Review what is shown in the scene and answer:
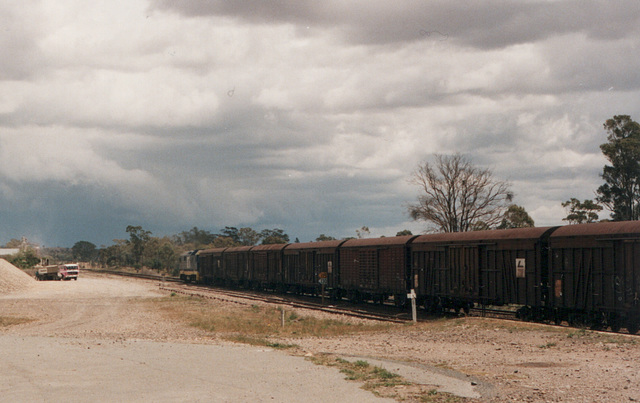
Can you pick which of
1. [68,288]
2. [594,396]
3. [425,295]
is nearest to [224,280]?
[68,288]

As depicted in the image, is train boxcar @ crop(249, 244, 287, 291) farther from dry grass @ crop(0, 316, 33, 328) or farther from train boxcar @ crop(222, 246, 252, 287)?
dry grass @ crop(0, 316, 33, 328)

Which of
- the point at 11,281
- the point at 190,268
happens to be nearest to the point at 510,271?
the point at 11,281

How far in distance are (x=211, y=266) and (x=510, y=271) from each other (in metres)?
49.4

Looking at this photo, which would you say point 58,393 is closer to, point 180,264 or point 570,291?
point 570,291

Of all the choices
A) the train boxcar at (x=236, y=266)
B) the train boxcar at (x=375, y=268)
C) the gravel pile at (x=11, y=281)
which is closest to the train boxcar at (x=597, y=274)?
the train boxcar at (x=375, y=268)

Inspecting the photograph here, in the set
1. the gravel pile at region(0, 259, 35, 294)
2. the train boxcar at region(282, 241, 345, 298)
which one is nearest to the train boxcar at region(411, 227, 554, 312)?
the train boxcar at region(282, 241, 345, 298)

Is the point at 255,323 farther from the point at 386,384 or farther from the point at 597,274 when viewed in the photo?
the point at 386,384

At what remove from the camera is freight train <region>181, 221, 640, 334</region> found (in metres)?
22.0

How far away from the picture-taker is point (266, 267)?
5597 cm

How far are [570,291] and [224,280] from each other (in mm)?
49032

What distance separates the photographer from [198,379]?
45.6 ft

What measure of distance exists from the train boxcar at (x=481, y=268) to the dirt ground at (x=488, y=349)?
1902 millimetres

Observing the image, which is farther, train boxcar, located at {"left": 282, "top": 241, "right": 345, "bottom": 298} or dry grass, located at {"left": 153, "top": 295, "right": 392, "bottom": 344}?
train boxcar, located at {"left": 282, "top": 241, "right": 345, "bottom": 298}

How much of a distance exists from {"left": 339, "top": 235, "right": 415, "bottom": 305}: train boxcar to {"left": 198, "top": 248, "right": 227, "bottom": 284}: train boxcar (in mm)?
28109
